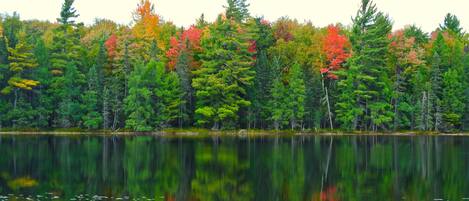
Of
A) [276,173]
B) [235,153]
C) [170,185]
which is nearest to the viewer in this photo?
[170,185]

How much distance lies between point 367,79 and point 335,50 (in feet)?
20.0

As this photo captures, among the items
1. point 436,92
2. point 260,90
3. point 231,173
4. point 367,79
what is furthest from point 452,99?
point 231,173

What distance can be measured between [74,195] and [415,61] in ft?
207

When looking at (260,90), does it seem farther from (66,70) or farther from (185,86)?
(66,70)

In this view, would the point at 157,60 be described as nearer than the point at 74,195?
No

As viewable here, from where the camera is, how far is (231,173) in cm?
3303

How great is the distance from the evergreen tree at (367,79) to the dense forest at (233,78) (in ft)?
0.52

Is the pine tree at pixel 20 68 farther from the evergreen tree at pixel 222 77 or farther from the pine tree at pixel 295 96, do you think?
the pine tree at pixel 295 96

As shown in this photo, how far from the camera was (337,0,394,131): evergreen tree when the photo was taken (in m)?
78.1

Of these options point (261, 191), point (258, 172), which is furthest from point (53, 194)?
point (258, 172)

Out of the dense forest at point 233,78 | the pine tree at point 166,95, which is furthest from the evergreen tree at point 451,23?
the pine tree at point 166,95

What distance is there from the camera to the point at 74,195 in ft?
83.6

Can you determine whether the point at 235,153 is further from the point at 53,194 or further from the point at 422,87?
the point at 422,87

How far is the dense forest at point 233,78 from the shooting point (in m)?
74.9
